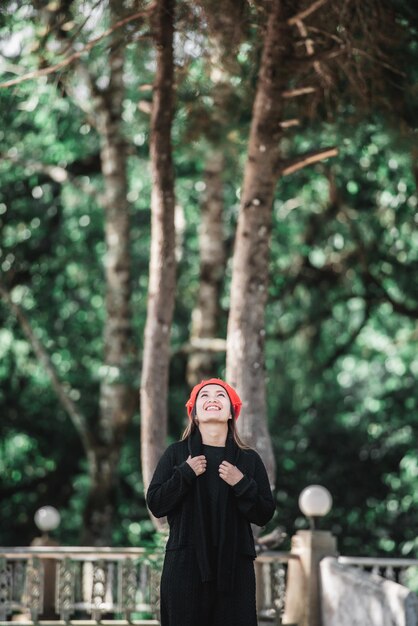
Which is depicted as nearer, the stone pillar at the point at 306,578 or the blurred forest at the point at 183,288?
the stone pillar at the point at 306,578

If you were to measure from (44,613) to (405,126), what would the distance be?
5.74m

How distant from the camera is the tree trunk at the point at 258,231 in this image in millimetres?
9914

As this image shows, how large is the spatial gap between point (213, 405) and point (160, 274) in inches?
188

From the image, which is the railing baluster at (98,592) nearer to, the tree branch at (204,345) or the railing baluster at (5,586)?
the railing baluster at (5,586)

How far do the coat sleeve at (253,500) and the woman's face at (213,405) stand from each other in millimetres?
321

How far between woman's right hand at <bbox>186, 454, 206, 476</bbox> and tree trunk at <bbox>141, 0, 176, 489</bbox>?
471 centimetres

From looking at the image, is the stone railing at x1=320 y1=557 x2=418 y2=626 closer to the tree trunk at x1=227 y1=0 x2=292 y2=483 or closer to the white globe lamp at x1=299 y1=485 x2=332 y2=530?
the white globe lamp at x1=299 y1=485 x2=332 y2=530

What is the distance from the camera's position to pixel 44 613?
11156 millimetres

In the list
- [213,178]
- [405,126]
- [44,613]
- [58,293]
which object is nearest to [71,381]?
[58,293]

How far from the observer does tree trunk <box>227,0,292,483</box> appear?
991cm

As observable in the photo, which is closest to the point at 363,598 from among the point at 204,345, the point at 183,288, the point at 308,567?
the point at 308,567

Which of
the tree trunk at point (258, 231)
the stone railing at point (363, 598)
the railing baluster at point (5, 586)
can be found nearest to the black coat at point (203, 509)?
the stone railing at point (363, 598)

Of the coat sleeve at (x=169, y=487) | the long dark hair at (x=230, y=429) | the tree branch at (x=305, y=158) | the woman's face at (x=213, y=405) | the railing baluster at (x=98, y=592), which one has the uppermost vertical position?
the tree branch at (x=305, y=158)

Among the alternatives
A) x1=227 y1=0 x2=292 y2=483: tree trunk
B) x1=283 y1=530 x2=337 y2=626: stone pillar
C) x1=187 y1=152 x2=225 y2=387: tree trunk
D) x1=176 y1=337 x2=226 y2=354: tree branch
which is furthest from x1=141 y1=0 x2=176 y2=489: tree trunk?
x1=187 y1=152 x2=225 y2=387: tree trunk
